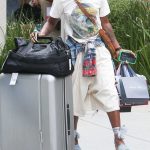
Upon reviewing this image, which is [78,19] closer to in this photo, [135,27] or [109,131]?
[109,131]

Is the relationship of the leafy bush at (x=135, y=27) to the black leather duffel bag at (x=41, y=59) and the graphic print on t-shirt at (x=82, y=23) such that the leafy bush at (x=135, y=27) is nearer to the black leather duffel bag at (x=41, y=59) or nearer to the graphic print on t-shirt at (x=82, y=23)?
the graphic print on t-shirt at (x=82, y=23)

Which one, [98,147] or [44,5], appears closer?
[98,147]

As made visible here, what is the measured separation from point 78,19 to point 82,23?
5cm

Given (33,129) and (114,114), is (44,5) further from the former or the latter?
(33,129)

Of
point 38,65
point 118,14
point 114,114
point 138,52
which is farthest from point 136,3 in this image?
point 38,65

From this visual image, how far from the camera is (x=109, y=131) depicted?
22.2ft

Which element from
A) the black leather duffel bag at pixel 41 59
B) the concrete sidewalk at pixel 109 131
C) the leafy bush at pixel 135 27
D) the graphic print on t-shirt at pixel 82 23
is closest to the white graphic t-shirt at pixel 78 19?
the graphic print on t-shirt at pixel 82 23

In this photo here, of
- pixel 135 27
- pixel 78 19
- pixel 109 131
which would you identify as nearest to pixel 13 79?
pixel 78 19

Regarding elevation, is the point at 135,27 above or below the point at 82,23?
above

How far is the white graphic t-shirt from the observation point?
5.11 meters

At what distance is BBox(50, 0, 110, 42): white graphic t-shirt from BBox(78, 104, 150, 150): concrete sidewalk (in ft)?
4.57

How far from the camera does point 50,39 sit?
4.75m

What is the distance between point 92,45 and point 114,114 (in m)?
0.64

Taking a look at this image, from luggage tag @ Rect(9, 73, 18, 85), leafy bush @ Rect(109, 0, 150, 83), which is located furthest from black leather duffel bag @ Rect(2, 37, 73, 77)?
leafy bush @ Rect(109, 0, 150, 83)
